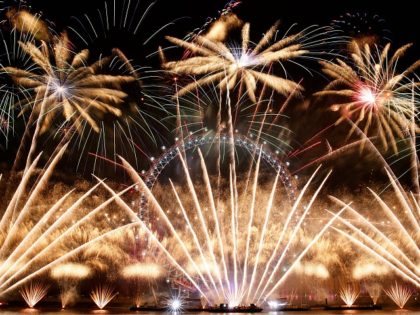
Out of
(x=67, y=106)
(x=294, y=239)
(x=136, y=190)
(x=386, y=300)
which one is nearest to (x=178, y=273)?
(x=136, y=190)

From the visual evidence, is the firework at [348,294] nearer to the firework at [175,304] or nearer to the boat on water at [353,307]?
the boat on water at [353,307]

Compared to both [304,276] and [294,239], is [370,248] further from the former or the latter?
[304,276]

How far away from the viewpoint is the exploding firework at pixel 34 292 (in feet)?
179

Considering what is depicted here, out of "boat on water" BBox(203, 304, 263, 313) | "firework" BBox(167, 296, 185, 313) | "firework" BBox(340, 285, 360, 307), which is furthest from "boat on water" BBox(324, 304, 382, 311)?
"firework" BBox(167, 296, 185, 313)

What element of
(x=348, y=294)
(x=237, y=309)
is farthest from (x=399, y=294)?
(x=237, y=309)

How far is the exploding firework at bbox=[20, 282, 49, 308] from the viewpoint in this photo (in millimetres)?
54531

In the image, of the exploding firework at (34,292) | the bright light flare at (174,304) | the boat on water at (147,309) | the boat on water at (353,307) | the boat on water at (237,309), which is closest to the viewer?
the boat on water at (237,309)

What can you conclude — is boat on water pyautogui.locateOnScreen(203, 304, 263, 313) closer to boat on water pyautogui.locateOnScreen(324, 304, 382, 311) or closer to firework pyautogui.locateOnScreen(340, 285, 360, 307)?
boat on water pyautogui.locateOnScreen(324, 304, 382, 311)

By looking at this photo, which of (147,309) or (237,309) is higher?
(147,309)

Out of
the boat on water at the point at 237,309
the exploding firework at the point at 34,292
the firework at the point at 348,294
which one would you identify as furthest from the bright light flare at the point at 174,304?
the firework at the point at 348,294

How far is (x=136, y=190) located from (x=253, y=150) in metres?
10.4

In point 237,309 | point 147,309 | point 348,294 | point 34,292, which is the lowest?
point 237,309

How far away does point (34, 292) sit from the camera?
55781 millimetres

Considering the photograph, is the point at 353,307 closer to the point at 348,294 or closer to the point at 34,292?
the point at 348,294
